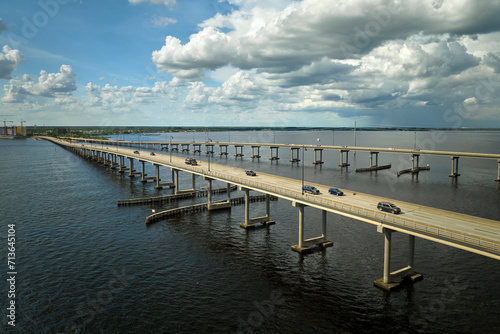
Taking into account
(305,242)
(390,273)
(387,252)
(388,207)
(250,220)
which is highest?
(388,207)

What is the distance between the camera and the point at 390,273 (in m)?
40.6

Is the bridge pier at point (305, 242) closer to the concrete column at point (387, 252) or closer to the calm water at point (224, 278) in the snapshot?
the calm water at point (224, 278)

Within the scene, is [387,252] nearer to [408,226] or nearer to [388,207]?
[408,226]

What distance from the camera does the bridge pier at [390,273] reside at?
128 feet

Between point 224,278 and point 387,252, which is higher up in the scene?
point 387,252

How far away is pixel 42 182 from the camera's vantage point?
114938 millimetres

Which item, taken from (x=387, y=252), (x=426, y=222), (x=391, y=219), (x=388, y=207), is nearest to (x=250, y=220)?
→ (x=388, y=207)

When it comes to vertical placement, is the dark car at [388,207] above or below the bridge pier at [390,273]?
above

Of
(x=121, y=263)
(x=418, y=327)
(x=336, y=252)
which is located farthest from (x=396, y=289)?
(x=121, y=263)

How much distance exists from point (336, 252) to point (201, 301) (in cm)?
2314

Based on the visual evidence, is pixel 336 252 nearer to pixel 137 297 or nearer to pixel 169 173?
pixel 137 297

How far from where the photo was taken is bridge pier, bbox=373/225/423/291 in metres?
39.1

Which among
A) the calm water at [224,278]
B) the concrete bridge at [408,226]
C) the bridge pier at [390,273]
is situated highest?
the concrete bridge at [408,226]

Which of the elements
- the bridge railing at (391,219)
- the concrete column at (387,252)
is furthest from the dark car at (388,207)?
the concrete column at (387,252)
